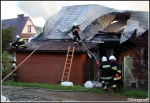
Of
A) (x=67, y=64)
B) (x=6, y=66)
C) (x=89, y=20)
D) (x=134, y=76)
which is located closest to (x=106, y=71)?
(x=134, y=76)

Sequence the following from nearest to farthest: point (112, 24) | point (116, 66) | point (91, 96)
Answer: point (91, 96)
point (116, 66)
point (112, 24)

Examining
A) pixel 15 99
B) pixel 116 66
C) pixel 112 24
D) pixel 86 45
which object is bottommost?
pixel 15 99

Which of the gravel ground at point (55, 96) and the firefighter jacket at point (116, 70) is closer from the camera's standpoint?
the gravel ground at point (55, 96)

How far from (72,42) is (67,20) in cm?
264

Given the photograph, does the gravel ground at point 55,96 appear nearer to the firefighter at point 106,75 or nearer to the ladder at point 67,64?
the firefighter at point 106,75

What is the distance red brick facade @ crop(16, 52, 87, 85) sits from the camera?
14.1 m

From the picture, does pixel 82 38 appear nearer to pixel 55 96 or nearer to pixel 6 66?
pixel 6 66

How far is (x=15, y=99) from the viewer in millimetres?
8688

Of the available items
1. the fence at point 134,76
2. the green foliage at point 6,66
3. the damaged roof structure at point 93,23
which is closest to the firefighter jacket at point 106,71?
the fence at point 134,76

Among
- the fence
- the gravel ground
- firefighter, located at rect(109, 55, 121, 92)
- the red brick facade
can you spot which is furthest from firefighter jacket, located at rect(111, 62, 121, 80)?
the red brick facade

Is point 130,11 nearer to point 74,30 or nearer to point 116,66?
point 74,30

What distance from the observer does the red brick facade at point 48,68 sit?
14.1 metres

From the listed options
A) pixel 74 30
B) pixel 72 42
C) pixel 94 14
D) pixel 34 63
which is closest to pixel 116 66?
pixel 74 30

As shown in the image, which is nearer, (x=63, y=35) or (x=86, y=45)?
(x=86, y=45)
